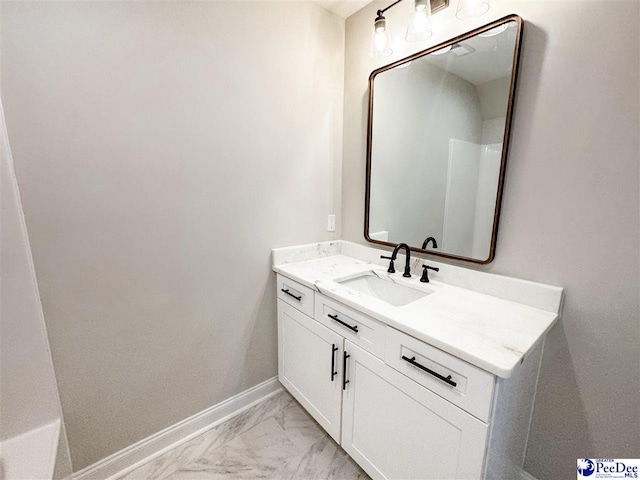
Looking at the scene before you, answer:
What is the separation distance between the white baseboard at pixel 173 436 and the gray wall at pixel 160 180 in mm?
47

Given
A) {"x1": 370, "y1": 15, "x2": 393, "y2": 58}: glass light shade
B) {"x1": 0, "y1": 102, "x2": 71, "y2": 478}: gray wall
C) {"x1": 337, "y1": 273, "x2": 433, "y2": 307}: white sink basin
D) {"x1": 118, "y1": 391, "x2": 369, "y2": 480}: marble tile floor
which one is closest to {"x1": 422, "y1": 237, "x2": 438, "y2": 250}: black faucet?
{"x1": 337, "y1": 273, "x2": 433, "y2": 307}: white sink basin

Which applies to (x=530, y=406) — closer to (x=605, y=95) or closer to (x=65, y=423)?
(x=605, y=95)

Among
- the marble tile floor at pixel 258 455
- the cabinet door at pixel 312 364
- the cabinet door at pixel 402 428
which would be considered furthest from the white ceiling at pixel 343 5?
the marble tile floor at pixel 258 455

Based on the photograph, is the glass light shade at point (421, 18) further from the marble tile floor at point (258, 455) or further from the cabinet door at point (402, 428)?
the marble tile floor at point (258, 455)

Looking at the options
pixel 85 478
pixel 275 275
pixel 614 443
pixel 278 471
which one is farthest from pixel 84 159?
pixel 614 443

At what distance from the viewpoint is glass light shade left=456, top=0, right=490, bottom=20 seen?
119 centimetres

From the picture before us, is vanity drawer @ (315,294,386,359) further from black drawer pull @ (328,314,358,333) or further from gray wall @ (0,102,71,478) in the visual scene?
gray wall @ (0,102,71,478)

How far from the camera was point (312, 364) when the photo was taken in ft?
4.99

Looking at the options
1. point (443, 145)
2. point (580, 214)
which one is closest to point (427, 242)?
point (443, 145)

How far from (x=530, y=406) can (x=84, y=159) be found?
207 cm

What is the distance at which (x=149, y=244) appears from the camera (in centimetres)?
132

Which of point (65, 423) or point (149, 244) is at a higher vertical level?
point (149, 244)

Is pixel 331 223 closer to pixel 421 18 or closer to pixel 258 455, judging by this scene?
pixel 421 18

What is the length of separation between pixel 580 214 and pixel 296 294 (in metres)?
1.28
